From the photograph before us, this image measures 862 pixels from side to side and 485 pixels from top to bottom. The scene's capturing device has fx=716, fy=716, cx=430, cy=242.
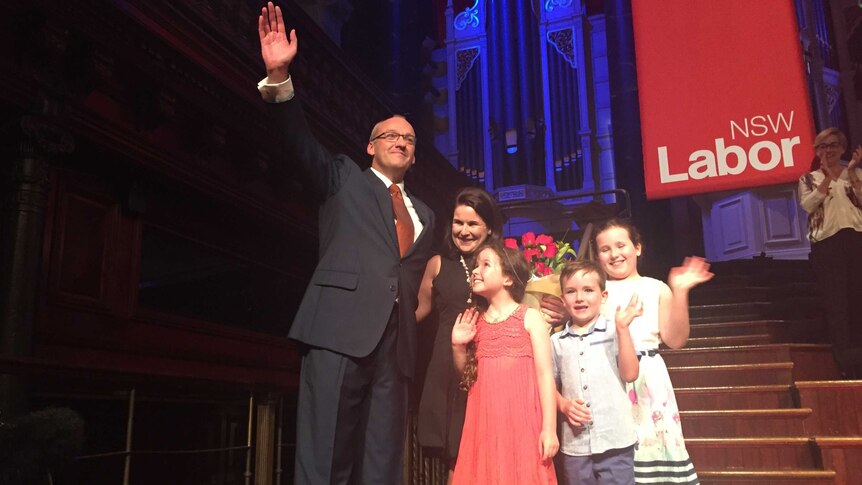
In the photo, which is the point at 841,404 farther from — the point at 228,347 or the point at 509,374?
the point at 228,347

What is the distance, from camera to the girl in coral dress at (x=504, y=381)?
243 cm

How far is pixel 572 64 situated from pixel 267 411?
10046 millimetres

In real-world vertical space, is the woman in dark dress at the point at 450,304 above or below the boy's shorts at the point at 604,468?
above

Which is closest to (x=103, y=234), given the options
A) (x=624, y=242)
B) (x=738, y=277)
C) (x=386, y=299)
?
(x=386, y=299)

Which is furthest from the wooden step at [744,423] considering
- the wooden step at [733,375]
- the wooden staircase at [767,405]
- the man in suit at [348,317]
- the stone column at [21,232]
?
the stone column at [21,232]

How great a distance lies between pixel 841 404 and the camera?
3.93m

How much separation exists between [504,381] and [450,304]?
14.6 inches

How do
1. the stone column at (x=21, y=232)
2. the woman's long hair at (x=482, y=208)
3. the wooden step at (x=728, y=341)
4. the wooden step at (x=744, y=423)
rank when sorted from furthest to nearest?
1. the wooden step at (x=728, y=341)
2. the wooden step at (x=744, y=423)
3. the stone column at (x=21, y=232)
4. the woman's long hair at (x=482, y=208)

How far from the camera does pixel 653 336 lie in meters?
2.87

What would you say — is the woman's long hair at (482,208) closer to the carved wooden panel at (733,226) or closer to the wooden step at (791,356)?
the wooden step at (791,356)

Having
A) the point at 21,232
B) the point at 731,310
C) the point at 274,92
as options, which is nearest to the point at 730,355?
the point at 731,310

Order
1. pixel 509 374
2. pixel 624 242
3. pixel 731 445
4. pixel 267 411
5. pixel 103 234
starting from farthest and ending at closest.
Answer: pixel 103 234 → pixel 731 445 → pixel 624 242 → pixel 267 411 → pixel 509 374

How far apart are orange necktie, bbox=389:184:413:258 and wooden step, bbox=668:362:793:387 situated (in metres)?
2.86

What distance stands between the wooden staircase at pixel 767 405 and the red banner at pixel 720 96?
128 centimetres
